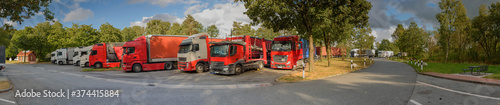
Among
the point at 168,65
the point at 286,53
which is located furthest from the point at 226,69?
the point at 168,65

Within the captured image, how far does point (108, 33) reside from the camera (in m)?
39.9

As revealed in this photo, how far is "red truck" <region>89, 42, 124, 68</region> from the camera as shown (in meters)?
21.0

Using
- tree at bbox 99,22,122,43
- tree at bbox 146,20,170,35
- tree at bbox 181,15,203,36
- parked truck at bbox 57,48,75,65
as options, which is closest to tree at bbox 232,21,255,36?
tree at bbox 181,15,203,36

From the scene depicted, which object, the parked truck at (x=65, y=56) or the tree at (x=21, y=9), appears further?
the parked truck at (x=65, y=56)

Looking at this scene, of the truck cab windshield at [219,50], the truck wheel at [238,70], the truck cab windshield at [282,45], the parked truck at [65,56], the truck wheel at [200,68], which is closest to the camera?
the truck cab windshield at [219,50]

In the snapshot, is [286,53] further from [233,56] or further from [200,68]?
[200,68]

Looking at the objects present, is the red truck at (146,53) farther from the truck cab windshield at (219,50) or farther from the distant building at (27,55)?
the distant building at (27,55)

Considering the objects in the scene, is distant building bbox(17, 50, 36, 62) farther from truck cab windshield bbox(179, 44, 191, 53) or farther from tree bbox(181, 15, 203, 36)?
truck cab windshield bbox(179, 44, 191, 53)

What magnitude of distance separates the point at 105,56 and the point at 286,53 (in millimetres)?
18967

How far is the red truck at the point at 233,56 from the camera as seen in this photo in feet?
41.3

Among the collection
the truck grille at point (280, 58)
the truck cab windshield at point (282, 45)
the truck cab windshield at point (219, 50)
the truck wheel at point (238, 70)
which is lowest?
the truck wheel at point (238, 70)

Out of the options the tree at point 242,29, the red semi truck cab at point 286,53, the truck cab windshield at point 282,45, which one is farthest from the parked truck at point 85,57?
the tree at point 242,29

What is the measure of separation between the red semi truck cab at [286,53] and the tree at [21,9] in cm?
1381

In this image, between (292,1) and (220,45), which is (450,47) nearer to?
(292,1)
